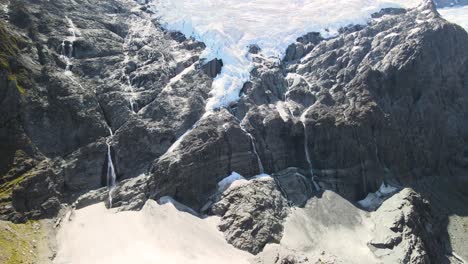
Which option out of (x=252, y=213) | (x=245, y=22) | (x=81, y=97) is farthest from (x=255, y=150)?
(x=245, y=22)

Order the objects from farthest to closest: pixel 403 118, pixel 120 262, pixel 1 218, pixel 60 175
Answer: pixel 403 118 < pixel 60 175 < pixel 1 218 < pixel 120 262

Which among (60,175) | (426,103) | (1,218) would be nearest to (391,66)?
(426,103)

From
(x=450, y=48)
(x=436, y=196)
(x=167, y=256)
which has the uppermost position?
(x=450, y=48)

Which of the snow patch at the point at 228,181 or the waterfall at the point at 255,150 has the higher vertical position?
the waterfall at the point at 255,150

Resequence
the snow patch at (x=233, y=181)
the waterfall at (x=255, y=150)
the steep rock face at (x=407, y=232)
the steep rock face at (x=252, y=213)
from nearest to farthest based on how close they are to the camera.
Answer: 1. the steep rock face at (x=252, y=213)
2. the steep rock face at (x=407, y=232)
3. the snow patch at (x=233, y=181)
4. the waterfall at (x=255, y=150)

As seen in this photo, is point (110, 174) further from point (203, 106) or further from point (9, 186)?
point (203, 106)

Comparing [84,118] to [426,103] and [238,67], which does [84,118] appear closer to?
[238,67]

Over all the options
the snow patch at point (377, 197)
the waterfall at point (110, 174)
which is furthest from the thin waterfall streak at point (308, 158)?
the waterfall at point (110, 174)

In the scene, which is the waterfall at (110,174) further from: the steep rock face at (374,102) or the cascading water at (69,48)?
the steep rock face at (374,102)
